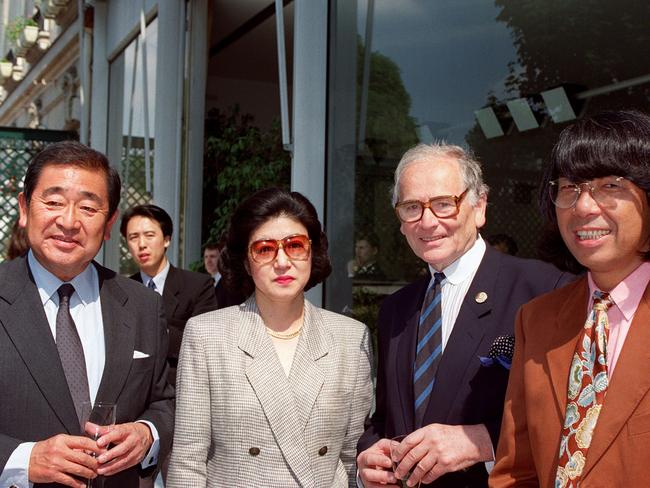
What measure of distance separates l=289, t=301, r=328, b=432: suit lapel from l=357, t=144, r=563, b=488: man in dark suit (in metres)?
0.22

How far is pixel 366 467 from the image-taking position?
230cm

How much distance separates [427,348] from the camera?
94.7 inches

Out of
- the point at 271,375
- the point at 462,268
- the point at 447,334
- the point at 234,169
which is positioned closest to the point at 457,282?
the point at 462,268

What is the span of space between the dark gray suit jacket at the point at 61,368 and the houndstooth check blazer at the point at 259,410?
0.11 m

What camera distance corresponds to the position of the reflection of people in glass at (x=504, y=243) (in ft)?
16.6

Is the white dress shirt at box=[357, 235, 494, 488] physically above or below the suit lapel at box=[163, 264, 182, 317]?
below

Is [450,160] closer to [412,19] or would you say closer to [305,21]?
[412,19]

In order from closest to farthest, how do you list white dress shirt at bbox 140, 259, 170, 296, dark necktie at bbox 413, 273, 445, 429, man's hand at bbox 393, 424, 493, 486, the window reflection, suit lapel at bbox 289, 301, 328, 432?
man's hand at bbox 393, 424, 493, 486
dark necktie at bbox 413, 273, 445, 429
suit lapel at bbox 289, 301, 328, 432
the window reflection
white dress shirt at bbox 140, 259, 170, 296

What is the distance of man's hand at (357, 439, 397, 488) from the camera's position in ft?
7.31

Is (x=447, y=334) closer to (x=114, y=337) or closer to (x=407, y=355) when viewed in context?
(x=407, y=355)

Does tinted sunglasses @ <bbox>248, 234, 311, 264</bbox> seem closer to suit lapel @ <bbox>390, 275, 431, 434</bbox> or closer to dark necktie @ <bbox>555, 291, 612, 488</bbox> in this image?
suit lapel @ <bbox>390, 275, 431, 434</bbox>

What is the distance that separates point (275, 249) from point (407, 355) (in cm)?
59

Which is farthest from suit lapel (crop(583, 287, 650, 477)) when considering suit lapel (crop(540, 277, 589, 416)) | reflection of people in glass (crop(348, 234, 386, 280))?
reflection of people in glass (crop(348, 234, 386, 280))

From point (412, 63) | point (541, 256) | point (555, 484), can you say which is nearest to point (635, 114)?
point (541, 256)
